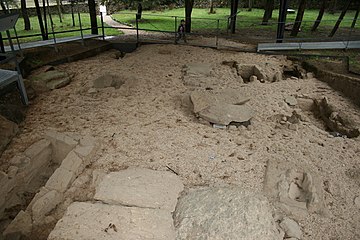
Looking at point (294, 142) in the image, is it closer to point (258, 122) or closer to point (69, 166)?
point (258, 122)

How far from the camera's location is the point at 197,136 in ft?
17.4

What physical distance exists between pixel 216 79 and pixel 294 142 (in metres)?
3.52

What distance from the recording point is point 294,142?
5312 millimetres

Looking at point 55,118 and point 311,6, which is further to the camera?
point 311,6

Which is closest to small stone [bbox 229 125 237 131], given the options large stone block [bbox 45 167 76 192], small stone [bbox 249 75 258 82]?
large stone block [bbox 45 167 76 192]

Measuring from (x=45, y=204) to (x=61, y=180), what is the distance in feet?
1.44

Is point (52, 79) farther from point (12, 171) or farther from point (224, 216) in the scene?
point (224, 216)

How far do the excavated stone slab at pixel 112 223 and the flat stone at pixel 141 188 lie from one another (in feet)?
0.48

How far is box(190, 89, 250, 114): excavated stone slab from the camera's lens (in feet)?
20.0

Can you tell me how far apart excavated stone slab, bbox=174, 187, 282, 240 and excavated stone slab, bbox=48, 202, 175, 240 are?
0.21 meters

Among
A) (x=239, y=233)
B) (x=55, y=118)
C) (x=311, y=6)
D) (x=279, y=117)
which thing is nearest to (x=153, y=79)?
(x=55, y=118)

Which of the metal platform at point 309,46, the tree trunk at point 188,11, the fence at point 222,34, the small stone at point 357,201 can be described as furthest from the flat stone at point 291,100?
the tree trunk at point 188,11

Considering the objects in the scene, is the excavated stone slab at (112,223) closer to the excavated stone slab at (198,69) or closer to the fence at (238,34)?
the excavated stone slab at (198,69)

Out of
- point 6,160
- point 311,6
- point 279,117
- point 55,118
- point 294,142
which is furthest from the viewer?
point 311,6
